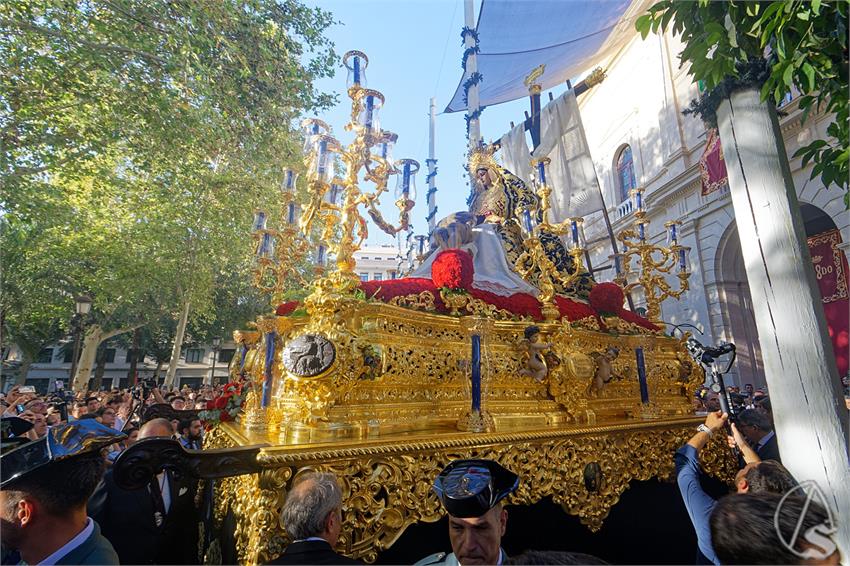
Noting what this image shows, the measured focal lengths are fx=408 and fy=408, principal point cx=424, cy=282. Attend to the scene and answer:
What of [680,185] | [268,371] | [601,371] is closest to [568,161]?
[680,185]

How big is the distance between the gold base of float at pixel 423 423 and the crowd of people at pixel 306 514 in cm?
47

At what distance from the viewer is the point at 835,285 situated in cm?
1020

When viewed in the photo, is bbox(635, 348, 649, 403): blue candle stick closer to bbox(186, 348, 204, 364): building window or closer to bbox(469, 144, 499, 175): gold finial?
bbox(469, 144, 499, 175): gold finial

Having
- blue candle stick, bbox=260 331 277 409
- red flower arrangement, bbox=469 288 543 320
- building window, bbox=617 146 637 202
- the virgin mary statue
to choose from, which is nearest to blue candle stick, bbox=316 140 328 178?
blue candle stick, bbox=260 331 277 409

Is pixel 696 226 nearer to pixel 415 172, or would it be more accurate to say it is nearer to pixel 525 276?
pixel 525 276

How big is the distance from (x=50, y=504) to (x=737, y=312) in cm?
1546

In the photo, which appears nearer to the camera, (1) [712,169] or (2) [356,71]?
(2) [356,71]

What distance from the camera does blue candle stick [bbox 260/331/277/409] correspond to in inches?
162

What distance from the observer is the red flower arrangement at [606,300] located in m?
5.76

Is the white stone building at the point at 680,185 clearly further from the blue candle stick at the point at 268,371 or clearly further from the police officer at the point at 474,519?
the blue candle stick at the point at 268,371

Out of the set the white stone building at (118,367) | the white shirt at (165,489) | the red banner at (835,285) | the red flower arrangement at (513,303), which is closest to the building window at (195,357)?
the white stone building at (118,367)

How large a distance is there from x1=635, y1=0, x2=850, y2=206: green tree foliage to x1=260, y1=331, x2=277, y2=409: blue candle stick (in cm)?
420

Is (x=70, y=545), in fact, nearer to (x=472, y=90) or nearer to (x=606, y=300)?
(x=606, y=300)

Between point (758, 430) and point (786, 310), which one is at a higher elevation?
point (786, 310)
